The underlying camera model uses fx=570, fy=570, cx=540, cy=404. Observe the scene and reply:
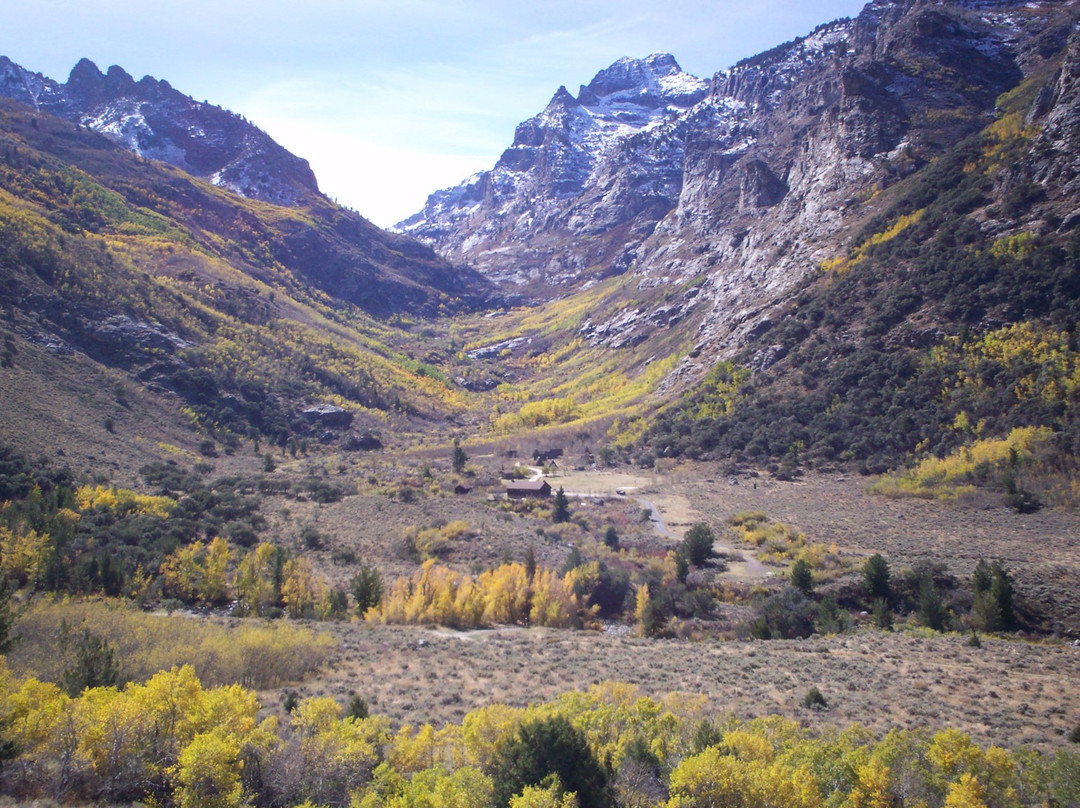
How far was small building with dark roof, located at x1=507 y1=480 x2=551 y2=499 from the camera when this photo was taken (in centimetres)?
5466

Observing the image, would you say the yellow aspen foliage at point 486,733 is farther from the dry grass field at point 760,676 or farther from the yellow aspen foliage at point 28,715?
the yellow aspen foliage at point 28,715

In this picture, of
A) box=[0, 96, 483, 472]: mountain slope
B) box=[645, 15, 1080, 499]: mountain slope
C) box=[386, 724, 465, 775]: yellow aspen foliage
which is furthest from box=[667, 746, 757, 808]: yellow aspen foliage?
box=[0, 96, 483, 472]: mountain slope

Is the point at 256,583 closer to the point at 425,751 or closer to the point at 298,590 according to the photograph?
the point at 298,590

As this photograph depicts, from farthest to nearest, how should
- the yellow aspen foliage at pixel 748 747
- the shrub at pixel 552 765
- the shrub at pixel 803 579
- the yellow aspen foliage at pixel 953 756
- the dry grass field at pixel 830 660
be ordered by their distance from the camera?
the shrub at pixel 803 579 < the dry grass field at pixel 830 660 < the yellow aspen foliage at pixel 748 747 < the shrub at pixel 552 765 < the yellow aspen foliage at pixel 953 756

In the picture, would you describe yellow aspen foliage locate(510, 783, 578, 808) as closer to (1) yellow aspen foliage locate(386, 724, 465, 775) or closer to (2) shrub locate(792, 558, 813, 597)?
(1) yellow aspen foliage locate(386, 724, 465, 775)

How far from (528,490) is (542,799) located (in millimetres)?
46022

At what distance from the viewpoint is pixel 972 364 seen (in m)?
48.2

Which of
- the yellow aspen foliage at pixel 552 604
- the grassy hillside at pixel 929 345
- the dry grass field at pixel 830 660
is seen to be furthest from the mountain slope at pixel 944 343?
the yellow aspen foliage at pixel 552 604

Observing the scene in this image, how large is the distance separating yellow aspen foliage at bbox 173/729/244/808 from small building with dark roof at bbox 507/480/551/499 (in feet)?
147

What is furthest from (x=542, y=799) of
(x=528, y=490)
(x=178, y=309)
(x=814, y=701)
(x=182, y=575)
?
(x=178, y=309)

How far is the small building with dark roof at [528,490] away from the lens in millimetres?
54656

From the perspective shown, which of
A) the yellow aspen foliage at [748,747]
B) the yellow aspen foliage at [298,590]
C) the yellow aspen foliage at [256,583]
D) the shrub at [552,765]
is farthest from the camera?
the yellow aspen foliage at [298,590]

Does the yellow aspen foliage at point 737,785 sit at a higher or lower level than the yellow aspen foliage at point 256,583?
higher

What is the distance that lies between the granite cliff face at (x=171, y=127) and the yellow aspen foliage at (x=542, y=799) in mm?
176052
